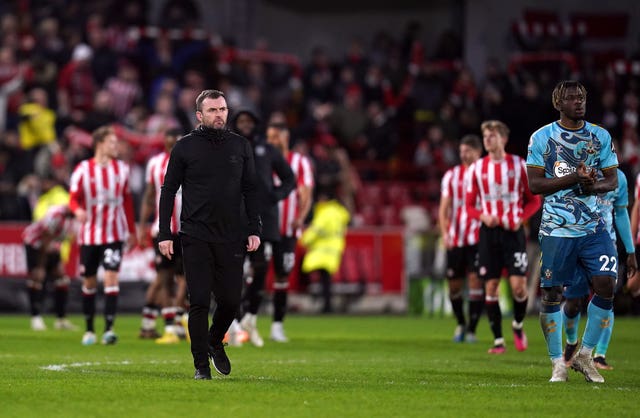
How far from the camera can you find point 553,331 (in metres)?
10.3

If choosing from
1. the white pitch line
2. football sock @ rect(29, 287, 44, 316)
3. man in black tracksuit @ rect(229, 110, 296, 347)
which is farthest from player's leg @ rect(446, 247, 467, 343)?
football sock @ rect(29, 287, 44, 316)

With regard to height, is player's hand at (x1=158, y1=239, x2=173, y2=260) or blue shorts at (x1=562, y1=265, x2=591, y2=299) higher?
player's hand at (x1=158, y1=239, x2=173, y2=260)

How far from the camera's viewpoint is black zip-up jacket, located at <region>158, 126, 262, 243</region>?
1001 centimetres

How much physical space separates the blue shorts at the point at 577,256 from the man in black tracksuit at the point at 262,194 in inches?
203

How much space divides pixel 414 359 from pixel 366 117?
15.6 m

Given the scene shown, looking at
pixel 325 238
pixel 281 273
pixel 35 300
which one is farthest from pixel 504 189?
pixel 325 238

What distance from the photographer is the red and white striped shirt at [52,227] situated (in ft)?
60.7

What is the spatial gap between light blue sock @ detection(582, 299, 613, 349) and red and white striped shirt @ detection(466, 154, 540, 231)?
363 cm

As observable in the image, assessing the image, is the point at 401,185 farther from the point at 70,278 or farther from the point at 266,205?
the point at 266,205

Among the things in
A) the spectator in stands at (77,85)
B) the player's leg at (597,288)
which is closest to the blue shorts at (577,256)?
the player's leg at (597,288)

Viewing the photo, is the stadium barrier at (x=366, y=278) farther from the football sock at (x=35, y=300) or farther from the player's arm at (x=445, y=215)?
the player's arm at (x=445, y=215)

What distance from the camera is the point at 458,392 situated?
9.55 meters

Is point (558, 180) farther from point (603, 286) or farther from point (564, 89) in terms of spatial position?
point (603, 286)

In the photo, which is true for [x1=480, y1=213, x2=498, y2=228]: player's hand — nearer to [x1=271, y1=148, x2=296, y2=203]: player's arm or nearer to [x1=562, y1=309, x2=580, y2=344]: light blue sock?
[x1=271, y1=148, x2=296, y2=203]: player's arm
